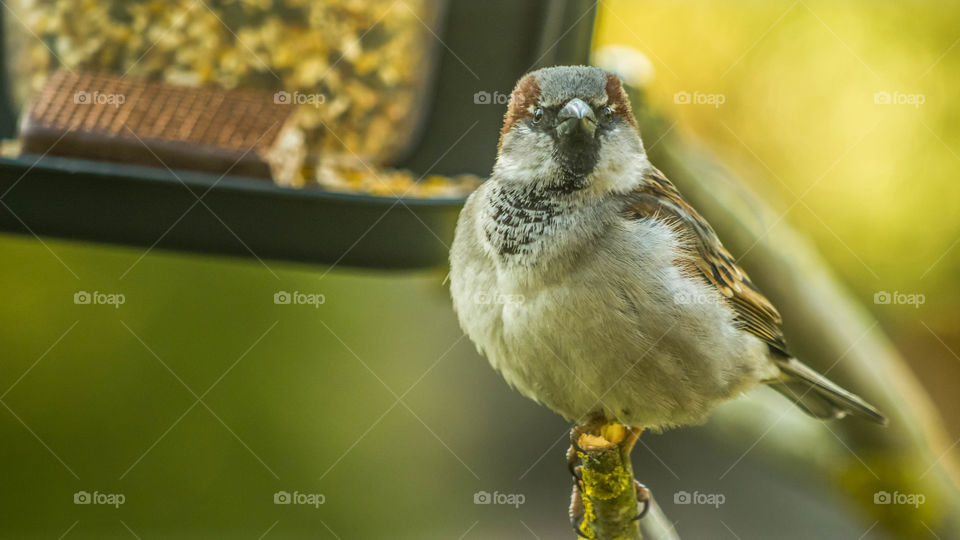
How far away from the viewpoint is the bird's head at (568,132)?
1.79 meters

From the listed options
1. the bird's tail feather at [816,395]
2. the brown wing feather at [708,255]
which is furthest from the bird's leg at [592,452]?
the bird's tail feather at [816,395]

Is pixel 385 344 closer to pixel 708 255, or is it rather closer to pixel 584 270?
pixel 708 255

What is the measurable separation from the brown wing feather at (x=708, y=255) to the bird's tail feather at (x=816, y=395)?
0.08m

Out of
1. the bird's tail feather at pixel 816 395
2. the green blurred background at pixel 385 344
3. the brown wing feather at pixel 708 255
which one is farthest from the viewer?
the green blurred background at pixel 385 344

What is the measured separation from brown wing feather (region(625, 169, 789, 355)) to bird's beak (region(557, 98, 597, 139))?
0.79ft

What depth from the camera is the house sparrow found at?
186 centimetres

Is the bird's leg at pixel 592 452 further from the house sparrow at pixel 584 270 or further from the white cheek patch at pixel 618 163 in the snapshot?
the white cheek patch at pixel 618 163

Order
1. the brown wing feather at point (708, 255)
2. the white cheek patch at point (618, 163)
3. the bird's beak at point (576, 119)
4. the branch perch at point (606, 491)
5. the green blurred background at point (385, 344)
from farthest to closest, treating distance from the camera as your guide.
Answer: the green blurred background at point (385, 344)
the brown wing feather at point (708, 255)
the white cheek patch at point (618, 163)
the bird's beak at point (576, 119)
the branch perch at point (606, 491)

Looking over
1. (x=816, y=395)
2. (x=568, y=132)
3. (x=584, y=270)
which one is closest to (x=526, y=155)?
(x=568, y=132)

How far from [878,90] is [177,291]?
294 cm

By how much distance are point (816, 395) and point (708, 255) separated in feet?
1.89

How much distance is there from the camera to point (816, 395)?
8.02ft

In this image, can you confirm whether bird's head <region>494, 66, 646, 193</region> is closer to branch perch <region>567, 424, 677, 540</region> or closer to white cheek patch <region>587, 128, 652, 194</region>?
white cheek patch <region>587, 128, 652, 194</region>

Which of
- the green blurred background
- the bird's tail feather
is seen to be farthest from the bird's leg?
the green blurred background
